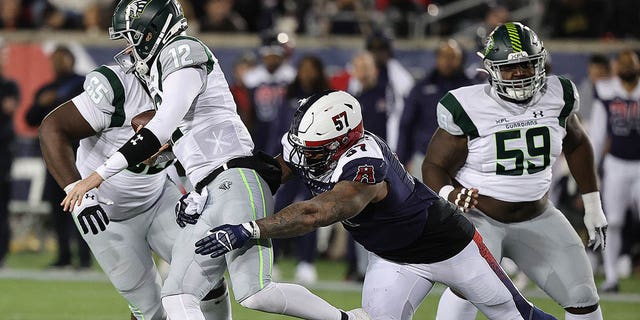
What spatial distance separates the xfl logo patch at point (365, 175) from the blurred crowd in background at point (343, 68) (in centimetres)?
437

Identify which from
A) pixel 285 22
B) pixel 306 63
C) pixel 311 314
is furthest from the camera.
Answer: pixel 285 22

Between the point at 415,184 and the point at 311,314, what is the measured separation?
77 cm

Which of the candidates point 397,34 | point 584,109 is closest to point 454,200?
point 584,109

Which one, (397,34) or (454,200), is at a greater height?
(454,200)

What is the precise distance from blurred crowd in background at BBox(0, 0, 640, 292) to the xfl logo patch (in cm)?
437

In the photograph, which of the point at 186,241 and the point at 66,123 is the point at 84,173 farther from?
the point at 186,241

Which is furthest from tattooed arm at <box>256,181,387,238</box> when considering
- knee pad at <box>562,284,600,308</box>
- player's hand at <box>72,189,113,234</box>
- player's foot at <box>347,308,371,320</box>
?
knee pad at <box>562,284,600,308</box>

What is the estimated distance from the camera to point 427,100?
31.1ft

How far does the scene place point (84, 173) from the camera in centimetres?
580

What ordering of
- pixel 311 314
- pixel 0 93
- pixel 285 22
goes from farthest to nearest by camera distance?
pixel 285 22 < pixel 0 93 < pixel 311 314

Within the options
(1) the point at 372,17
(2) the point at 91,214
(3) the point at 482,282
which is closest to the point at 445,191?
(3) the point at 482,282

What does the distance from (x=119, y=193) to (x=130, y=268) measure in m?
0.40

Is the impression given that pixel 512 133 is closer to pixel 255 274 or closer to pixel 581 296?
pixel 581 296

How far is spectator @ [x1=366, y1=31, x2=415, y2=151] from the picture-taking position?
9.97 meters
